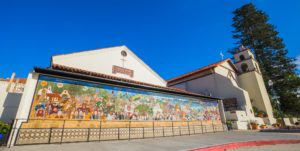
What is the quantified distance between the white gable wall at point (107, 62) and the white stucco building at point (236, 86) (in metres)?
8.67

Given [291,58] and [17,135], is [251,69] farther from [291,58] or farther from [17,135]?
[17,135]

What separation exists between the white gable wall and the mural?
14.7 ft

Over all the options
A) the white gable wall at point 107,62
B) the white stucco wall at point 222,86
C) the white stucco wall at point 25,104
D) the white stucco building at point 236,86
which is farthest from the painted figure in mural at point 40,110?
the white stucco wall at point 222,86

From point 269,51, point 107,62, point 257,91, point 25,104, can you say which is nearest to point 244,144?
point 25,104

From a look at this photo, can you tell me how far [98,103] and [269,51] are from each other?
39587mm

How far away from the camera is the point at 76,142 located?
7.59 meters

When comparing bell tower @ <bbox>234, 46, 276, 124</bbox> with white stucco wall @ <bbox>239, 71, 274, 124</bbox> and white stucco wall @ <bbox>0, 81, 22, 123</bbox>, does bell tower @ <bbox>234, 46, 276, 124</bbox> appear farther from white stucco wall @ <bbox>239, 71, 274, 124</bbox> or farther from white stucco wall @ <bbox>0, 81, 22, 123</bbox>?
white stucco wall @ <bbox>0, 81, 22, 123</bbox>

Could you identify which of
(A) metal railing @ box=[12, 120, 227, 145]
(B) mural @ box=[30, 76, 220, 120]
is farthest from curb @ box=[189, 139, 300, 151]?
(B) mural @ box=[30, 76, 220, 120]

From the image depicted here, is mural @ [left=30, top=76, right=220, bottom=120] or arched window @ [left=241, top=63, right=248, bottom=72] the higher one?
arched window @ [left=241, top=63, right=248, bottom=72]

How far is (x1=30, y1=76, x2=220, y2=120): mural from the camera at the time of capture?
7664mm

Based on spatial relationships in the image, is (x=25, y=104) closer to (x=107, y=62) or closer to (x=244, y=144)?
(x=107, y=62)

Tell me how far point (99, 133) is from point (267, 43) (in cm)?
4048

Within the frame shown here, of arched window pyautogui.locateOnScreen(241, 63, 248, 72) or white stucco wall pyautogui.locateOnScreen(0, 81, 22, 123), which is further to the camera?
arched window pyautogui.locateOnScreen(241, 63, 248, 72)

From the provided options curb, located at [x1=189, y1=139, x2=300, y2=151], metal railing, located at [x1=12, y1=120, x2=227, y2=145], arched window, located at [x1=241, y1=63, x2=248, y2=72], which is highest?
arched window, located at [x1=241, y1=63, x2=248, y2=72]
